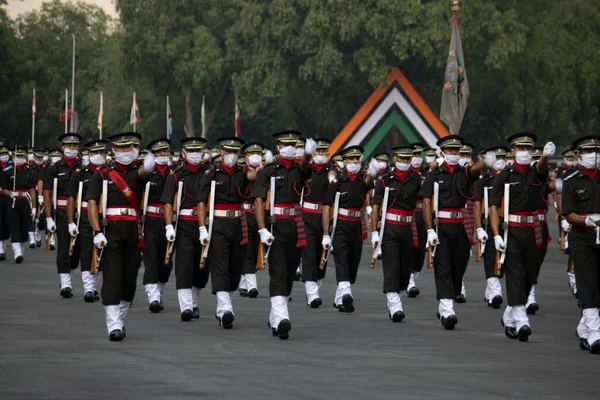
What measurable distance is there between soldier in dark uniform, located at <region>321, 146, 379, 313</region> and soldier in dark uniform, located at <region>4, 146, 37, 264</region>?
1058 centimetres

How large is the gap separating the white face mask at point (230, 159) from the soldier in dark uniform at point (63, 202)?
14.7ft

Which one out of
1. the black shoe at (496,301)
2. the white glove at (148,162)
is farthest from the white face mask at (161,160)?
the black shoe at (496,301)

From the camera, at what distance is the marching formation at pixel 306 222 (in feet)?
48.5

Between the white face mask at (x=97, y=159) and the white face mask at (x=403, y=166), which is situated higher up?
the white face mask at (x=97, y=159)

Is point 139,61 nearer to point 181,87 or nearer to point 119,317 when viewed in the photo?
point 181,87

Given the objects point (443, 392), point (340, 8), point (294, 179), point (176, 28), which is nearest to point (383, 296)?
point (294, 179)

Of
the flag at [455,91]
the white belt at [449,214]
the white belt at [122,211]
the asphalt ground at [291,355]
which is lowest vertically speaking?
the asphalt ground at [291,355]

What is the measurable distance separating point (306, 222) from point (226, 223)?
3.69m

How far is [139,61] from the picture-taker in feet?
233

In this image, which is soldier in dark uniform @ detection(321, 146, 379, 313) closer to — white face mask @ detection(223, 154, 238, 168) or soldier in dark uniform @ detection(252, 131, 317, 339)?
white face mask @ detection(223, 154, 238, 168)

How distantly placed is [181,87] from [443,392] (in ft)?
203

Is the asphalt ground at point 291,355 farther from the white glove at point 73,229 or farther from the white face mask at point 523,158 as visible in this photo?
the white face mask at point 523,158

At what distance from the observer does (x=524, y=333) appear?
15.0 m

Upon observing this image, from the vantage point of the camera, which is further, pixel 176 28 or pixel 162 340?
pixel 176 28
